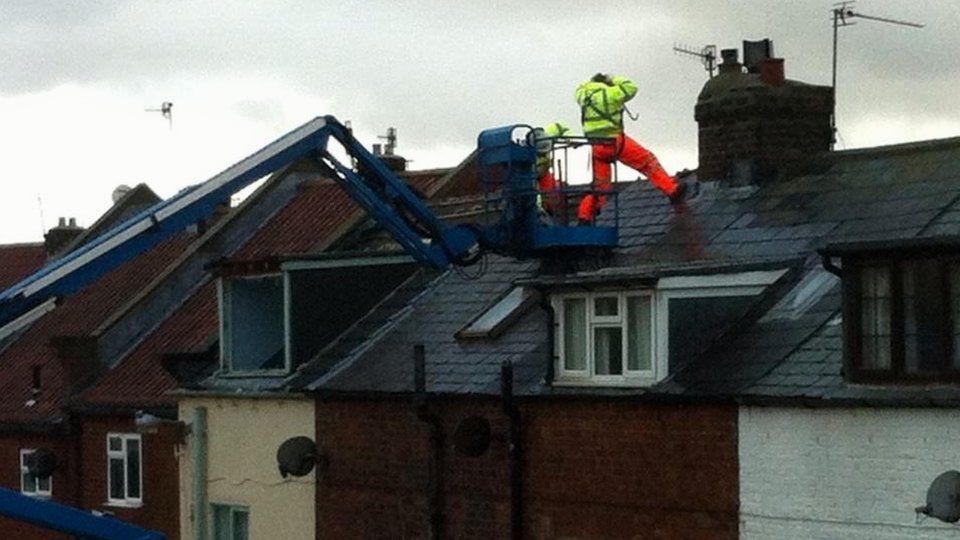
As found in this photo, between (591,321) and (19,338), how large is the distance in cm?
2544

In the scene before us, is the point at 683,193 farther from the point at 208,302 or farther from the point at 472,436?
the point at 208,302

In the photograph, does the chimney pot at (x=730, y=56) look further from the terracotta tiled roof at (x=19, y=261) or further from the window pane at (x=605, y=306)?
the terracotta tiled roof at (x=19, y=261)

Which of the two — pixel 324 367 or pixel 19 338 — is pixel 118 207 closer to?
pixel 19 338

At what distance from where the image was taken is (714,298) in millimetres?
23984

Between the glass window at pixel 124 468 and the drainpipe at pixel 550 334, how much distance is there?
1428cm

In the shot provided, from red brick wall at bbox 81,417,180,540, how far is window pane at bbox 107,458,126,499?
0.19 metres

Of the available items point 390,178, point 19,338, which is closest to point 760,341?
point 390,178

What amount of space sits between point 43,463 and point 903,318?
23466 millimetres

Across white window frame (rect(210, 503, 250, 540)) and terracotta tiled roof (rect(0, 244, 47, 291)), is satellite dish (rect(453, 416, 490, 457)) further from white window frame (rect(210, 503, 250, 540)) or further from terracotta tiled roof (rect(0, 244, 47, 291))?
terracotta tiled roof (rect(0, 244, 47, 291))

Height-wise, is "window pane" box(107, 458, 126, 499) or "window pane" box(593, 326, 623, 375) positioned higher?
"window pane" box(593, 326, 623, 375)

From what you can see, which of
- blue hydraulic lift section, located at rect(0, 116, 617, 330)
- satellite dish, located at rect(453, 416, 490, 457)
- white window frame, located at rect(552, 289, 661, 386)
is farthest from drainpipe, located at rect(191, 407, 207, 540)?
white window frame, located at rect(552, 289, 661, 386)

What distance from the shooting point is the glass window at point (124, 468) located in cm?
3784

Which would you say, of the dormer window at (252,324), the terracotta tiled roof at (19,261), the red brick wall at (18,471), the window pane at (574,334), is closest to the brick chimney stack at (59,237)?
the terracotta tiled roof at (19,261)

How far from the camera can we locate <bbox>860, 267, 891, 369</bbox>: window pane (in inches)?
826
